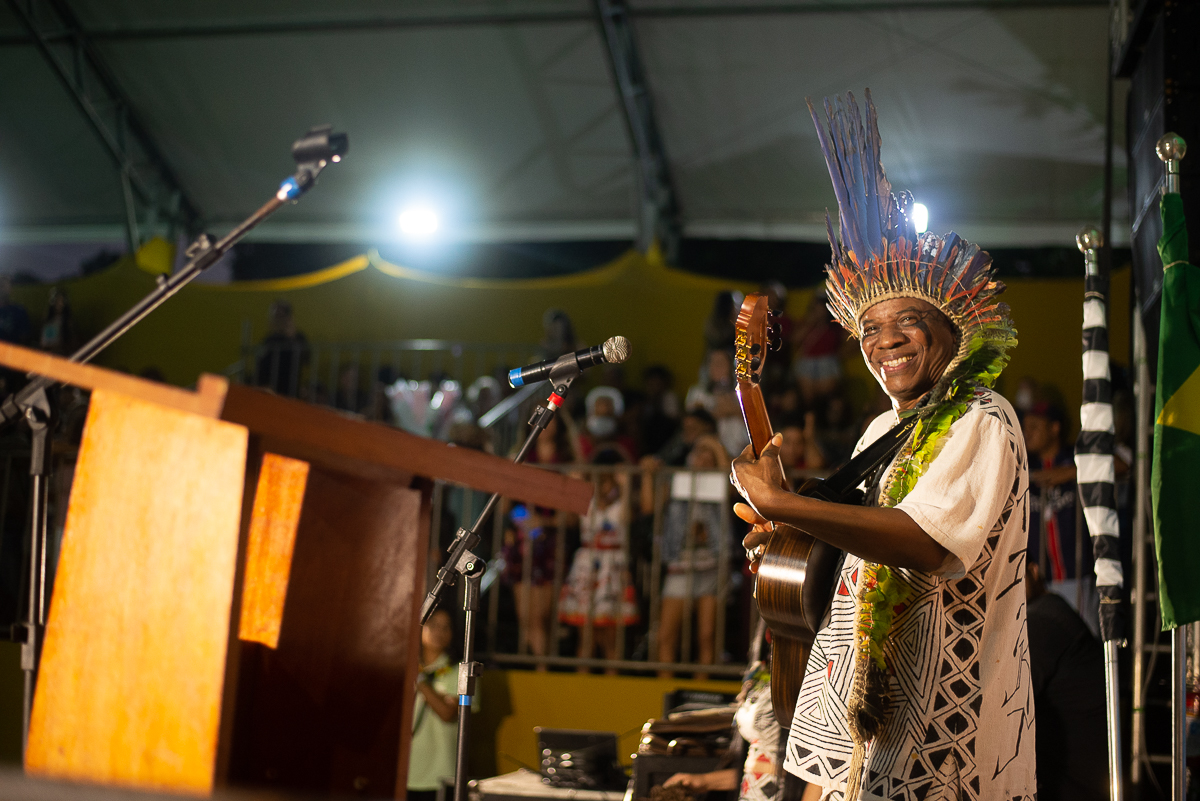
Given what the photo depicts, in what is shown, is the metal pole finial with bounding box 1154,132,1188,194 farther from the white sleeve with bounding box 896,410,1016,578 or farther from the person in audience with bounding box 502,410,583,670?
the person in audience with bounding box 502,410,583,670

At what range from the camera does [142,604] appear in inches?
56.9

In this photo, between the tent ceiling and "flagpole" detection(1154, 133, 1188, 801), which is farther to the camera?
the tent ceiling

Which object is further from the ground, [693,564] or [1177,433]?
[1177,433]

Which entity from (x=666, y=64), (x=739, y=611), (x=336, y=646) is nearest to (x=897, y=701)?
(x=336, y=646)

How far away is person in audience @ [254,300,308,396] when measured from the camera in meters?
9.91

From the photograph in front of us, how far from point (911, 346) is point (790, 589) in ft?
2.10

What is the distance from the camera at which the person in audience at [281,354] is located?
991 centimetres

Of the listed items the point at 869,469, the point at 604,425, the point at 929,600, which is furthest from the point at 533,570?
the point at 929,600

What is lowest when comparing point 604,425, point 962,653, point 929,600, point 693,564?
point 962,653

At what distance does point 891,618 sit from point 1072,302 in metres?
7.62

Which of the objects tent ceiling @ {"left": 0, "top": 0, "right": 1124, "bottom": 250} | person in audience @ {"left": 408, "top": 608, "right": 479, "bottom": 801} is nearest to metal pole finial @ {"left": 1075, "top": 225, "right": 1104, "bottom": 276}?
person in audience @ {"left": 408, "top": 608, "right": 479, "bottom": 801}

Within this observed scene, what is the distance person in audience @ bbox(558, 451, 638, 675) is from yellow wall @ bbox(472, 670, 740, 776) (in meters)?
0.33

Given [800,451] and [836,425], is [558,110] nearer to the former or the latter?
[836,425]

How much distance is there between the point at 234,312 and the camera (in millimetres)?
11078
